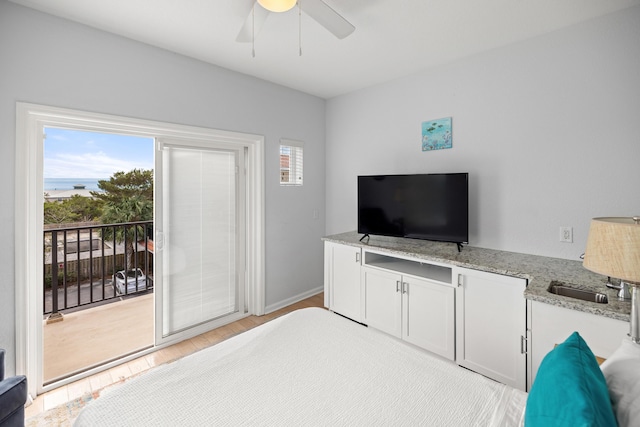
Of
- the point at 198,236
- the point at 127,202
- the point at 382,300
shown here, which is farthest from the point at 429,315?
the point at 127,202

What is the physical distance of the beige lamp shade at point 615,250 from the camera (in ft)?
3.81

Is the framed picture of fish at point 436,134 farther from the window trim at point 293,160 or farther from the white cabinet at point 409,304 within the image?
the window trim at point 293,160

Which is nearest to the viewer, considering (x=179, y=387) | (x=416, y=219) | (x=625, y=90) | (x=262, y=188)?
(x=179, y=387)

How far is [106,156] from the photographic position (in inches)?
138

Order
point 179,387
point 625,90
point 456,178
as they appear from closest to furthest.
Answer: point 179,387 < point 625,90 < point 456,178

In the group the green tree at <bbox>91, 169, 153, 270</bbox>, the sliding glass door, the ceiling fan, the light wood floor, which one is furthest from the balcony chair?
the green tree at <bbox>91, 169, 153, 270</bbox>

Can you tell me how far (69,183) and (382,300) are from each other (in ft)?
11.9

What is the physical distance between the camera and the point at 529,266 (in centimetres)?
213

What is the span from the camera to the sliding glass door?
2.71 metres

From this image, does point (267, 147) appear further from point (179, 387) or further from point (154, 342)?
point (179, 387)

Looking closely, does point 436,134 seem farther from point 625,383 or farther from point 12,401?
point 12,401

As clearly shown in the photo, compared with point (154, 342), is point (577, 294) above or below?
above

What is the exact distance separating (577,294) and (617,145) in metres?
1.14

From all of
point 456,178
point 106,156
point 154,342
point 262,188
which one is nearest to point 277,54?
point 262,188
